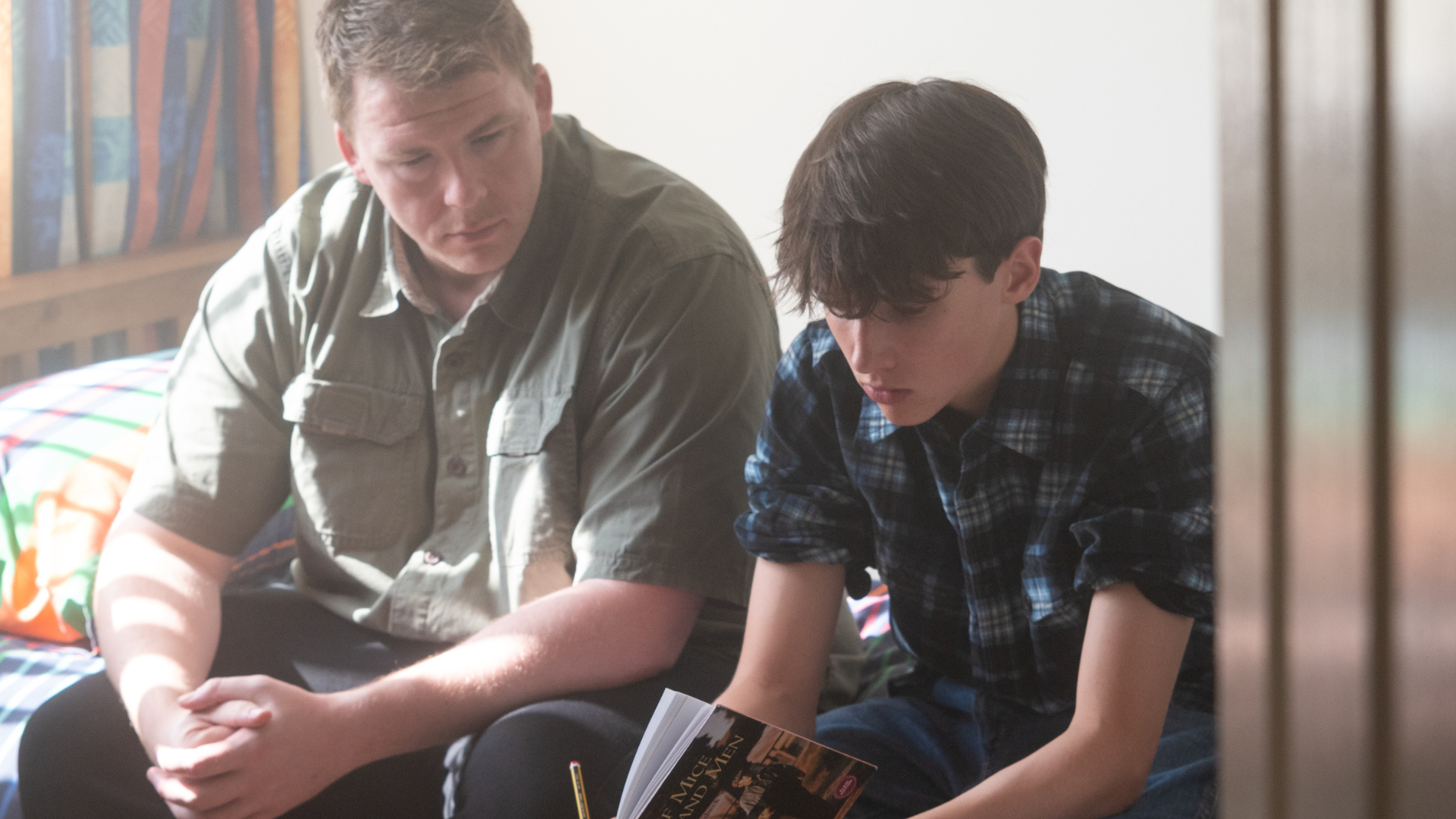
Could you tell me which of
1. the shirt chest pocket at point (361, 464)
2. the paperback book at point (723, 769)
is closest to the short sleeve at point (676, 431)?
the shirt chest pocket at point (361, 464)

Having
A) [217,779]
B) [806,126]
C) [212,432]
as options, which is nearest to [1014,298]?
[217,779]

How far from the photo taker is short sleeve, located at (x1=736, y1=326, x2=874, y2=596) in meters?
1.05

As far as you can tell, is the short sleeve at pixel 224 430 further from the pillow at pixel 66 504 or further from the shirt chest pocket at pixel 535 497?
the shirt chest pocket at pixel 535 497

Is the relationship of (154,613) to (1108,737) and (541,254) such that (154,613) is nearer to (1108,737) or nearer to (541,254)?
(541,254)

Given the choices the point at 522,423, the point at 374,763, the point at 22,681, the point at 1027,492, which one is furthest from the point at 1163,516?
the point at 22,681

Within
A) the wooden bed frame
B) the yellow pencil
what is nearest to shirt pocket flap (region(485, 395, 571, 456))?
the yellow pencil

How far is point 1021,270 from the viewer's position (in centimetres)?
94

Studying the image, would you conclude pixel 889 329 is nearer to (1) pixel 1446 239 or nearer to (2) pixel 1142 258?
(1) pixel 1446 239

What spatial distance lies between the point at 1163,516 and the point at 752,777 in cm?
35

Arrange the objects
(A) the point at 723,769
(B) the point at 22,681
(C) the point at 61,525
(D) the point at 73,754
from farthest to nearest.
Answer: (C) the point at 61,525, (B) the point at 22,681, (D) the point at 73,754, (A) the point at 723,769

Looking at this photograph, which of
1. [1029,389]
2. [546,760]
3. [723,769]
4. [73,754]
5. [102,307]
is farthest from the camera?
[102,307]

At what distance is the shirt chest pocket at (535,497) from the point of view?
4.15 feet

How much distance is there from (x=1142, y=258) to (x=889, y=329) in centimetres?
93

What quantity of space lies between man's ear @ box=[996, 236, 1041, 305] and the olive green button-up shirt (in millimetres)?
355
